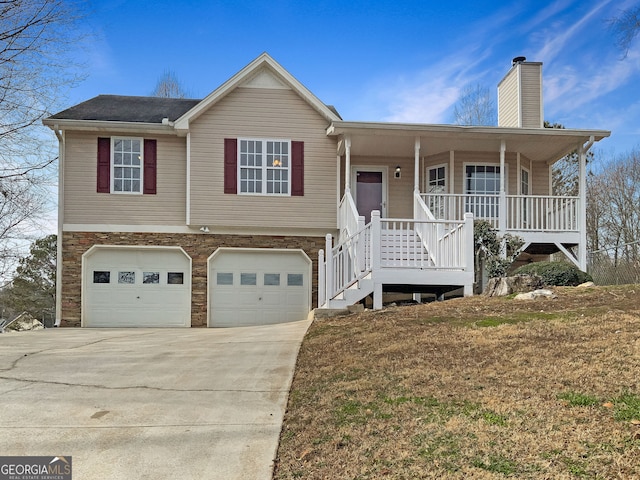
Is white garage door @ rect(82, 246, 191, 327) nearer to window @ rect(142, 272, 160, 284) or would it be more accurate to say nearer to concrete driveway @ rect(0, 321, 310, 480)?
window @ rect(142, 272, 160, 284)

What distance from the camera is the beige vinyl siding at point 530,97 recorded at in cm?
1506

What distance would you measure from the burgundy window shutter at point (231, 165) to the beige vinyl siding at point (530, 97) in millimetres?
8266

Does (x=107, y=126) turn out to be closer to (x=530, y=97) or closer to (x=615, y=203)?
(x=530, y=97)

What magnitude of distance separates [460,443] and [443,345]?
→ 2.69 m

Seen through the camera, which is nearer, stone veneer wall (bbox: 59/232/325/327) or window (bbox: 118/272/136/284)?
stone veneer wall (bbox: 59/232/325/327)

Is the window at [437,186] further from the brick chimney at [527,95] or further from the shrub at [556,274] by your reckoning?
the shrub at [556,274]

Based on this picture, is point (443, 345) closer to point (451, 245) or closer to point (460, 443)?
point (460, 443)

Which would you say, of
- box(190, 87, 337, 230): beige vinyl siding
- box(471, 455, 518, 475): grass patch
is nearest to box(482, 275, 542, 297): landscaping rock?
box(190, 87, 337, 230): beige vinyl siding

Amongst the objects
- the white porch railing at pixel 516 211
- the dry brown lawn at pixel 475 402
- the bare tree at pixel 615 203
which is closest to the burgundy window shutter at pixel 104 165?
the white porch railing at pixel 516 211

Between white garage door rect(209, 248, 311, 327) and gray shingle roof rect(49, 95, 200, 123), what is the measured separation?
4.40 meters

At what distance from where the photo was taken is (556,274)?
10805 millimetres

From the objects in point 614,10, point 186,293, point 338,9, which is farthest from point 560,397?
point 338,9

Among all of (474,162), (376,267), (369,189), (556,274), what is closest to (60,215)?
(369,189)

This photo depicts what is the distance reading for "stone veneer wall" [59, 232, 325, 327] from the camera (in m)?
13.3
